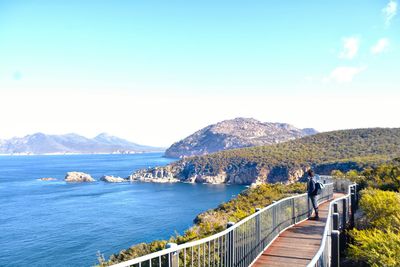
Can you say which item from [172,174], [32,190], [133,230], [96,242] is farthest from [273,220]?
[172,174]

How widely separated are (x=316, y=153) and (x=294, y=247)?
90551mm

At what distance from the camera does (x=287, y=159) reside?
3789 inches

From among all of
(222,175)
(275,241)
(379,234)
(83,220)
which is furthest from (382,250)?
(222,175)

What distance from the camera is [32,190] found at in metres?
85.8

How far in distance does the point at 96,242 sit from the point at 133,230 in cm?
699

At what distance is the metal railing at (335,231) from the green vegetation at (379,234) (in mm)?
368

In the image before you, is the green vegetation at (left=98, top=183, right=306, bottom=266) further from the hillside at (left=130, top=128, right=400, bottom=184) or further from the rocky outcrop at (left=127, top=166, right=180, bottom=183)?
the rocky outcrop at (left=127, top=166, right=180, bottom=183)

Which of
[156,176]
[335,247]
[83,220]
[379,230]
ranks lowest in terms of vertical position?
[83,220]

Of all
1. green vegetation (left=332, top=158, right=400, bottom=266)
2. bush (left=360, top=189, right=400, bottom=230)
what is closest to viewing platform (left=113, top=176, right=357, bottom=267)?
green vegetation (left=332, top=158, right=400, bottom=266)

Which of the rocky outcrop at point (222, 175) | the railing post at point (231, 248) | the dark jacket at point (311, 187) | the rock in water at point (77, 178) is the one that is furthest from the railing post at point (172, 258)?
the rock in water at point (77, 178)

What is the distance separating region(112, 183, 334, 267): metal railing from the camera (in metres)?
4.71

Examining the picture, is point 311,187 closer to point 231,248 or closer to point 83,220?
point 231,248

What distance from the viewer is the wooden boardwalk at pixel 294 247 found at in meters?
7.40

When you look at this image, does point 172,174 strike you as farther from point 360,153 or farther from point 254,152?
point 360,153
